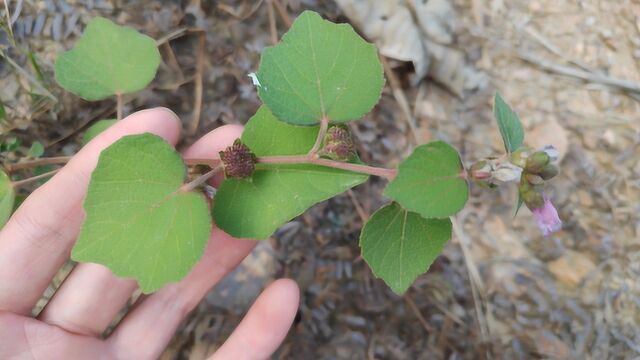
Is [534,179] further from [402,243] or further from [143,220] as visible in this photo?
[143,220]

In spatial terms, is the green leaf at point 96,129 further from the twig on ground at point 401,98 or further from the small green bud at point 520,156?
the small green bud at point 520,156

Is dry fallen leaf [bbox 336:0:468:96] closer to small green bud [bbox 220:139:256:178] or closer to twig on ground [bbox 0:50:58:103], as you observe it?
twig on ground [bbox 0:50:58:103]

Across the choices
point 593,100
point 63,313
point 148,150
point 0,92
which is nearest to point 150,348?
point 63,313

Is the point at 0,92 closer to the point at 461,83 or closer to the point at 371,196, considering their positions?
the point at 371,196

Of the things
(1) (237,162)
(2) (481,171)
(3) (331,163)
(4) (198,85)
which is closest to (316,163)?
(3) (331,163)

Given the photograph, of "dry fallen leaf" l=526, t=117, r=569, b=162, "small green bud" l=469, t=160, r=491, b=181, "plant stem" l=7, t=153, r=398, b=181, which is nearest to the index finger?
"plant stem" l=7, t=153, r=398, b=181

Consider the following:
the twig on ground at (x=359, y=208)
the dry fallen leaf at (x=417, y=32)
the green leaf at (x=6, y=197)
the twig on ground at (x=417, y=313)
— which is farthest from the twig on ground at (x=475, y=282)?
the green leaf at (x=6, y=197)

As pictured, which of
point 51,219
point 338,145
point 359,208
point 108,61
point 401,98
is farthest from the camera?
point 401,98
